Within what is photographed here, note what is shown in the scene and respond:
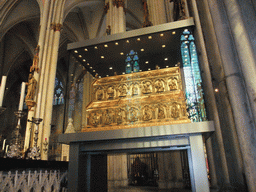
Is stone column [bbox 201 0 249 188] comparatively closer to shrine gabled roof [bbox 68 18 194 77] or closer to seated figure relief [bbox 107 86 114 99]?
shrine gabled roof [bbox 68 18 194 77]

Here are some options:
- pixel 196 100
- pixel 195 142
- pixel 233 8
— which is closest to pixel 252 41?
pixel 233 8

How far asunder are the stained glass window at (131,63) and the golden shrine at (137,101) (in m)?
0.08

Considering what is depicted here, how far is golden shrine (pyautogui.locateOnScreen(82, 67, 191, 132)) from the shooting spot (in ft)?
7.38

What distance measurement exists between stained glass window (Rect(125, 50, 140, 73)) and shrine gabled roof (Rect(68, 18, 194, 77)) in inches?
1.7

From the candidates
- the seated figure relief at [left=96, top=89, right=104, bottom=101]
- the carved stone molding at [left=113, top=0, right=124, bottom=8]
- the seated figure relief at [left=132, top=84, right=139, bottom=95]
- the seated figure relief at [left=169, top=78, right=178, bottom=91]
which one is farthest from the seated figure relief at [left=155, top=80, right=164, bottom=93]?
the carved stone molding at [left=113, top=0, right=124, bottom=8]

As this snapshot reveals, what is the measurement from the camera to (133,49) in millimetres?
2617

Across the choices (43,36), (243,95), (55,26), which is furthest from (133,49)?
(55,26)

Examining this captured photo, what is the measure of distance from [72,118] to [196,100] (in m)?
1.66

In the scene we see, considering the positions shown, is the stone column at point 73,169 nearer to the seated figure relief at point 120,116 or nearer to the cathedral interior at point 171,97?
the cathedral interior at point 171,97

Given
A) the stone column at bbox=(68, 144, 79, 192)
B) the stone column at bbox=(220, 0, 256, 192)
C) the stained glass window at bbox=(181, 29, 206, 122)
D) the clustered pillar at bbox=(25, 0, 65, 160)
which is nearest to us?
the stone column at bbox=(220, 0, 256, 192)

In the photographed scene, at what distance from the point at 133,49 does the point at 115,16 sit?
25.3ft

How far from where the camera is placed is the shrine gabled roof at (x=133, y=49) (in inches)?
98.5

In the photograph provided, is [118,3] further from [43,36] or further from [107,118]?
[107,118]

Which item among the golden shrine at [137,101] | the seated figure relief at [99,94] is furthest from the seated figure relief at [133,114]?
the seated figure relief at [99,94]
